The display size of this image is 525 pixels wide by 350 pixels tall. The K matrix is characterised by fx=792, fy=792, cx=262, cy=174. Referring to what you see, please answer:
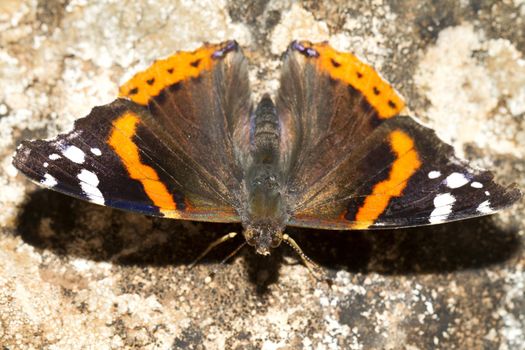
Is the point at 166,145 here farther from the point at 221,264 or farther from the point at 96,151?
the point at 221,264

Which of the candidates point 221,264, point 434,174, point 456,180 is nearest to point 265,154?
point 221,264

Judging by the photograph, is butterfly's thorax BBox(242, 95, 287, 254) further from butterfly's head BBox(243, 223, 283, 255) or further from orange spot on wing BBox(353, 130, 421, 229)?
orange spot on wing BBox(353, 130, 421, 229)

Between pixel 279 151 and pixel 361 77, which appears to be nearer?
pixel 361 77

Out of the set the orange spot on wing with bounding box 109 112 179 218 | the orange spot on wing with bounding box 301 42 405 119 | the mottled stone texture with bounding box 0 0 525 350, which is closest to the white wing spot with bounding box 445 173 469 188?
the orange spot on wing with bounding box 301 42 405 119

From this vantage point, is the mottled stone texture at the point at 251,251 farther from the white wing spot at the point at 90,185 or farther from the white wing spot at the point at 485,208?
the white wing spot at the point at 485,208

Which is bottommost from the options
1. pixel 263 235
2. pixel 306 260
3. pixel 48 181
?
pixel 48 181

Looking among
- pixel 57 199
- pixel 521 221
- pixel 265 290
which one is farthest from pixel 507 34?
pixel 57 199

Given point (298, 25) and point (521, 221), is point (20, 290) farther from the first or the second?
point (521, 221)
